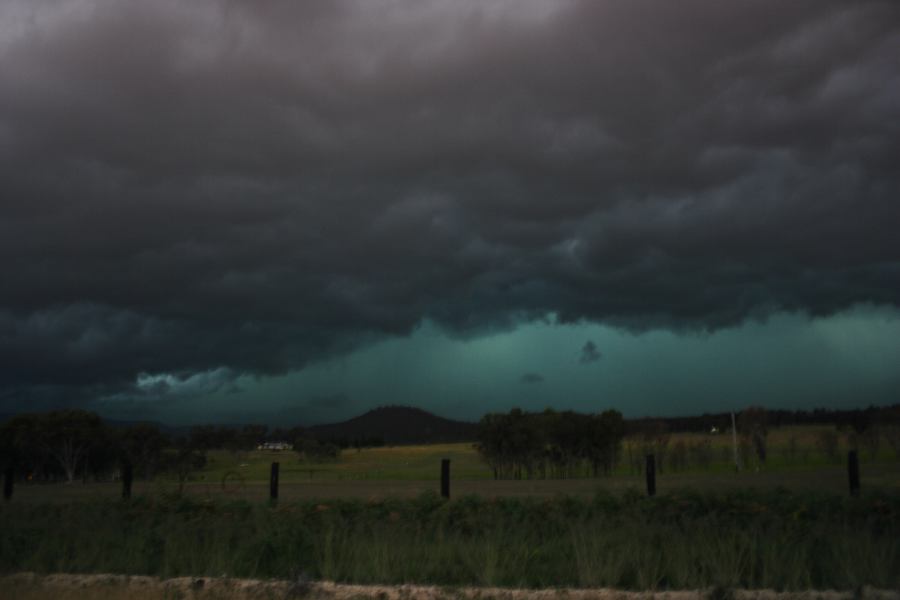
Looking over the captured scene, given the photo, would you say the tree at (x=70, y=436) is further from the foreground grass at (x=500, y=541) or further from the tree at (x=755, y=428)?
the foreground grass at (x=500, y=541)

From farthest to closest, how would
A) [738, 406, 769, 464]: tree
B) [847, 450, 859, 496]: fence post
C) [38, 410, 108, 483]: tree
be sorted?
[738, 406, 769, 464]: tree < [38, 410, 108, 483]: tree < [847, 450, 859, 496]: fence post

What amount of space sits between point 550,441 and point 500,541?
301 ft

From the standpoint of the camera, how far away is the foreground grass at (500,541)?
1084 cm

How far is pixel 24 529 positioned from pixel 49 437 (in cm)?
8148

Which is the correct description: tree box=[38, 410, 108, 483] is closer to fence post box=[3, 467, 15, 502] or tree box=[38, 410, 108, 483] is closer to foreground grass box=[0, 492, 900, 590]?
fence post box=[3, 467, 15, 502]

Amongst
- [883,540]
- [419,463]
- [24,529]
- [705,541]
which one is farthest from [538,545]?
[419,463]

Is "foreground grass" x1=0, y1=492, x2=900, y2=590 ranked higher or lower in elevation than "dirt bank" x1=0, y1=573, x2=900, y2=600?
higher

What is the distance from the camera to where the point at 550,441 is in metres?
103

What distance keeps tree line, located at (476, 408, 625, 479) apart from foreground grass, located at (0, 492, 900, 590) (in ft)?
283

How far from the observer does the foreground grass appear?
10.8m

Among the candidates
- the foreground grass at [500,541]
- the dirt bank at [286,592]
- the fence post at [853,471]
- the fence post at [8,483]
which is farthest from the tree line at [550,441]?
the dirt bank at [286,592]

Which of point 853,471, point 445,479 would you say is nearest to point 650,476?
point 853,471

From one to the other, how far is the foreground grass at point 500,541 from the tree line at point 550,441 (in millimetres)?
86213

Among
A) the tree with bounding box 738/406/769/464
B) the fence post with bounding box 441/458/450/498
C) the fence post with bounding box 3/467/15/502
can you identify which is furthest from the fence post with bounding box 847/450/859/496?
the tree with bounding box 738/406/769/464
